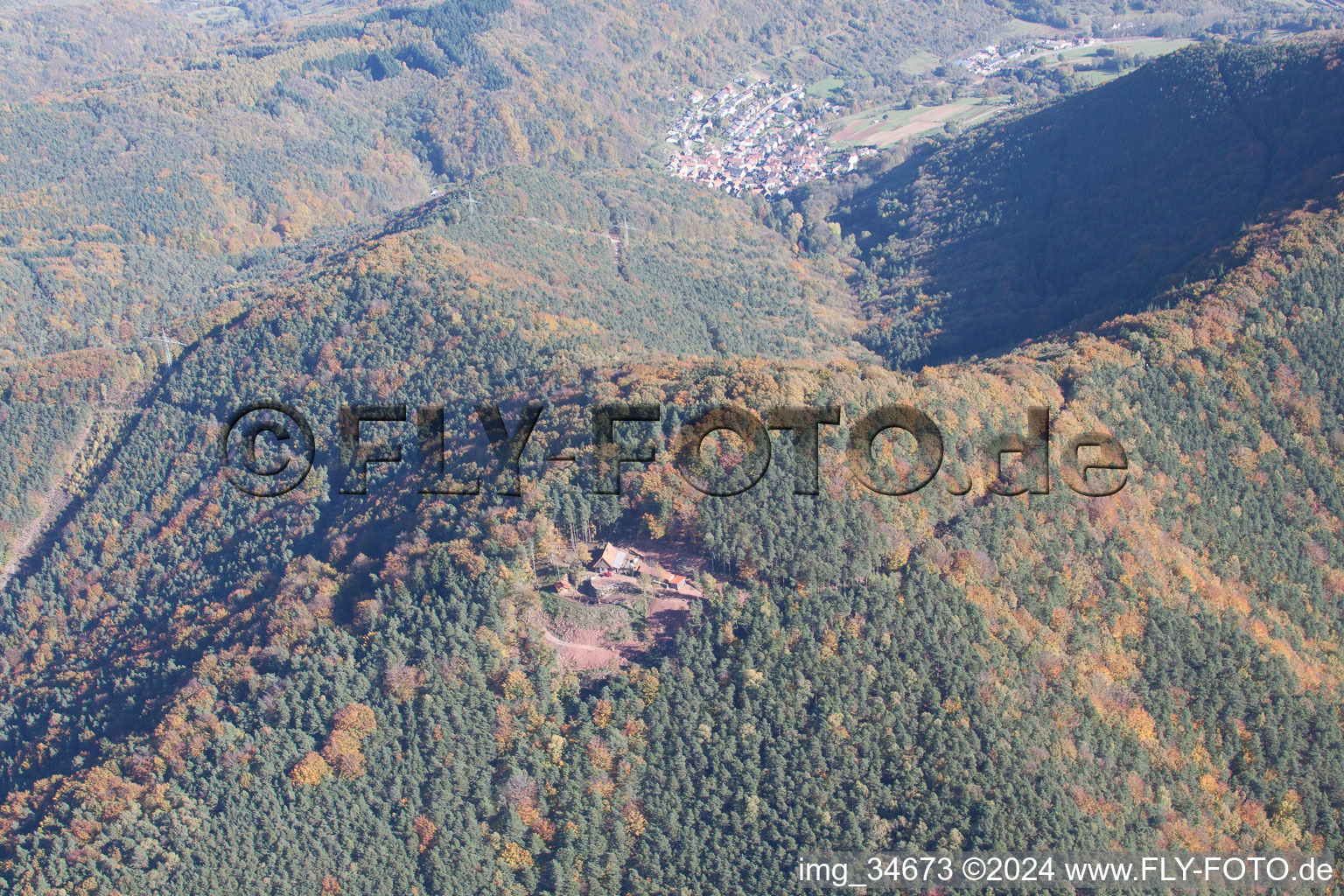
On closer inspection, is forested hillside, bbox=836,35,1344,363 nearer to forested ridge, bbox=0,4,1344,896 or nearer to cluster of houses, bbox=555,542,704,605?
forested ridge, bbox=0,4,1344,896

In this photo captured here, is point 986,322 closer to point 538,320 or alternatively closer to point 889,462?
point 538,320

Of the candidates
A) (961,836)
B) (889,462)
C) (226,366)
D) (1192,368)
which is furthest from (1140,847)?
(226,366)
